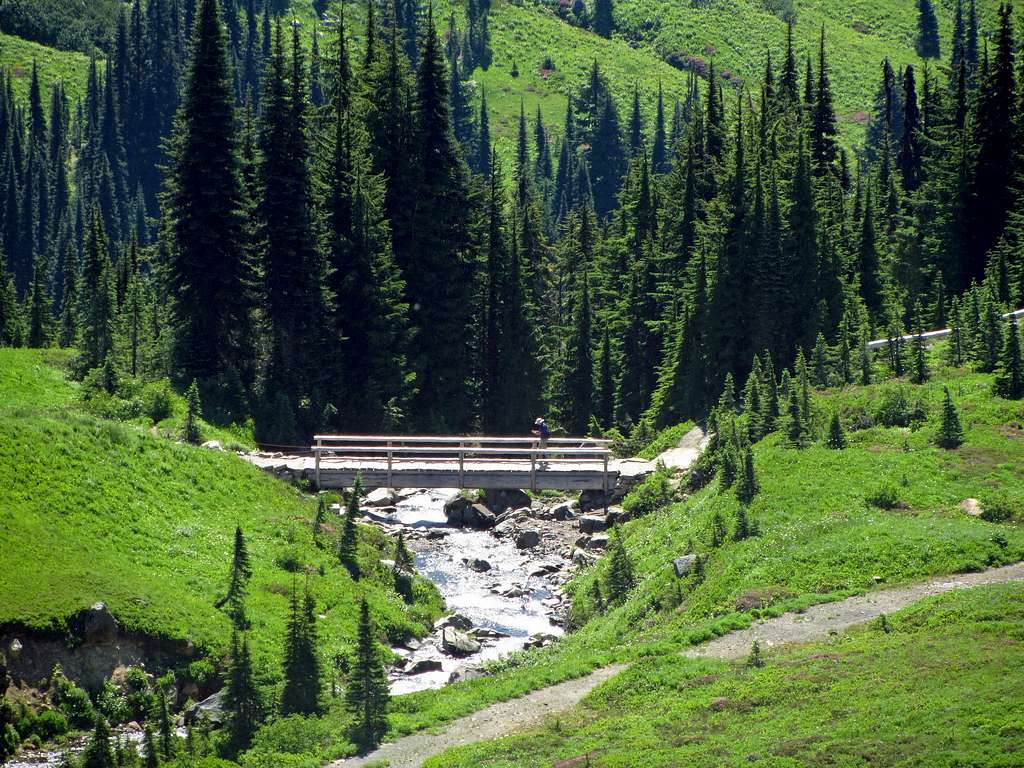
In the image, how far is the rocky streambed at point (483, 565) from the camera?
4066cm

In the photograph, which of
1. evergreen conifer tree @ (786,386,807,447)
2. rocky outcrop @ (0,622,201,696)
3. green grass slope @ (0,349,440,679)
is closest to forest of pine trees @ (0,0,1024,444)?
evergreen conifer tree @ (786,386,807,447)

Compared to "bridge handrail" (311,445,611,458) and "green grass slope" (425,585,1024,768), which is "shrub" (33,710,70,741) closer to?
"green grass slope" (425,585,1024,768)

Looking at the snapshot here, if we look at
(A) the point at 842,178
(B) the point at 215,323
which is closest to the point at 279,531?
(B) the point at 215,323

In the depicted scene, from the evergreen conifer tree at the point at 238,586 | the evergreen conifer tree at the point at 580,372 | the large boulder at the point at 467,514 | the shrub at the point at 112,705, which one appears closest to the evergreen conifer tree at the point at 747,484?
the evergreen conifer tree at the point at 238,586

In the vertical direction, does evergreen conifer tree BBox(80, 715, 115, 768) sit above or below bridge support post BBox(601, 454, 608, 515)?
below

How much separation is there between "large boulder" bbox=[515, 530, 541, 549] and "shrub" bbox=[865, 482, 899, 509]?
559 inches

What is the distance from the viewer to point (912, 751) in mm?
25828

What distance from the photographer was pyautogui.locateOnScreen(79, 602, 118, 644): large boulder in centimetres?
3522

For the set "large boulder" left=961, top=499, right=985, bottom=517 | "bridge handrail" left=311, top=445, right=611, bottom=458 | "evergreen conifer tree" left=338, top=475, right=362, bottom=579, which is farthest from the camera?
"bridge handrail" left=311, top=445, right=611, bottom=458

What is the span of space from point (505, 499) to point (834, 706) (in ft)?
94.2

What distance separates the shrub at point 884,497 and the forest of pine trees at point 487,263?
31.4 ft

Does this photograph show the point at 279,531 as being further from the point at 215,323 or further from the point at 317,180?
the point at 317,180

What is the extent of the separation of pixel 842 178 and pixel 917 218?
11443 millimetres

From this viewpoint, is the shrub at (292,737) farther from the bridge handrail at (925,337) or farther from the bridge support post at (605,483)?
the bridge handrail at (925,337)
